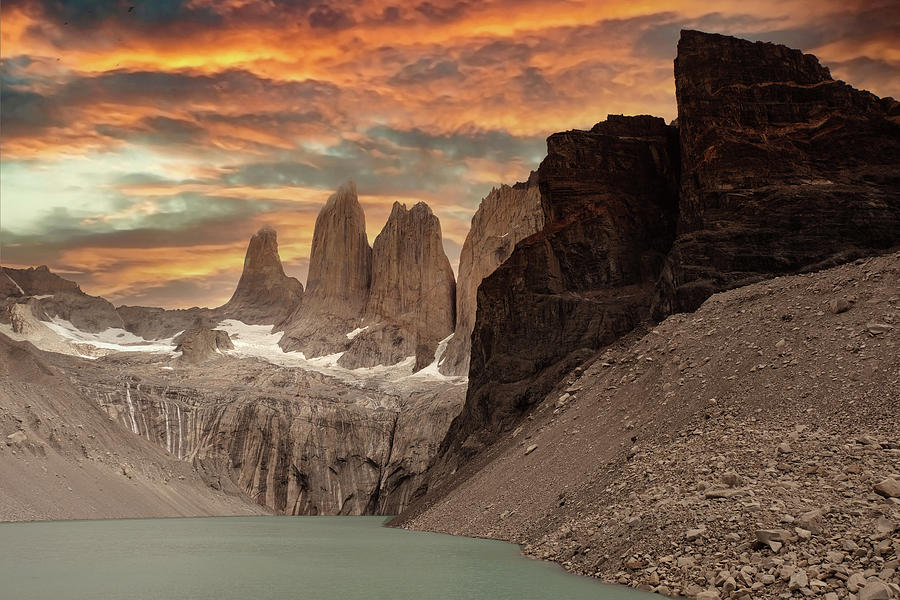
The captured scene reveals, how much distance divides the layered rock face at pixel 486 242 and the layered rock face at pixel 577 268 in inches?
1935

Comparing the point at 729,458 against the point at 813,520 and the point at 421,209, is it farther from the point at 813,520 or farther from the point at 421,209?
the point at 421,209

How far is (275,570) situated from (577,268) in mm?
35741

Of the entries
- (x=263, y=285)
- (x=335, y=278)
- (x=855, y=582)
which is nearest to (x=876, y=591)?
(x=855, y=582)

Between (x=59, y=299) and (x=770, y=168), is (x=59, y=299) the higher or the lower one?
the lower one

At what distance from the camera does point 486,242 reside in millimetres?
122938

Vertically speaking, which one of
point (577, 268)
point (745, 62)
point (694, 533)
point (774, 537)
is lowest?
point (694, 533)

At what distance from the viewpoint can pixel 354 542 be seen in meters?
42.8

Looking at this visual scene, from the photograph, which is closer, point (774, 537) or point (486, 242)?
point (774, 537)

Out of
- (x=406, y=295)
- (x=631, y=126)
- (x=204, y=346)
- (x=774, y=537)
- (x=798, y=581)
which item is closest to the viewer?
(x=798, y=581)

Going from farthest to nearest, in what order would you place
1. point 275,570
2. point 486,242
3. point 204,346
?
point 204,346, point 486,242, point 275,570

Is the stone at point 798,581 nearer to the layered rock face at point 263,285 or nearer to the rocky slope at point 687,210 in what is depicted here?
the rocky slope at point 687,210

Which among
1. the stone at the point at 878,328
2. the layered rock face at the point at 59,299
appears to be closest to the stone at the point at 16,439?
the stone at the point at 878,328

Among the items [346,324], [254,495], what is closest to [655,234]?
[254,495]

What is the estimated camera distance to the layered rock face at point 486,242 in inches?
4560
